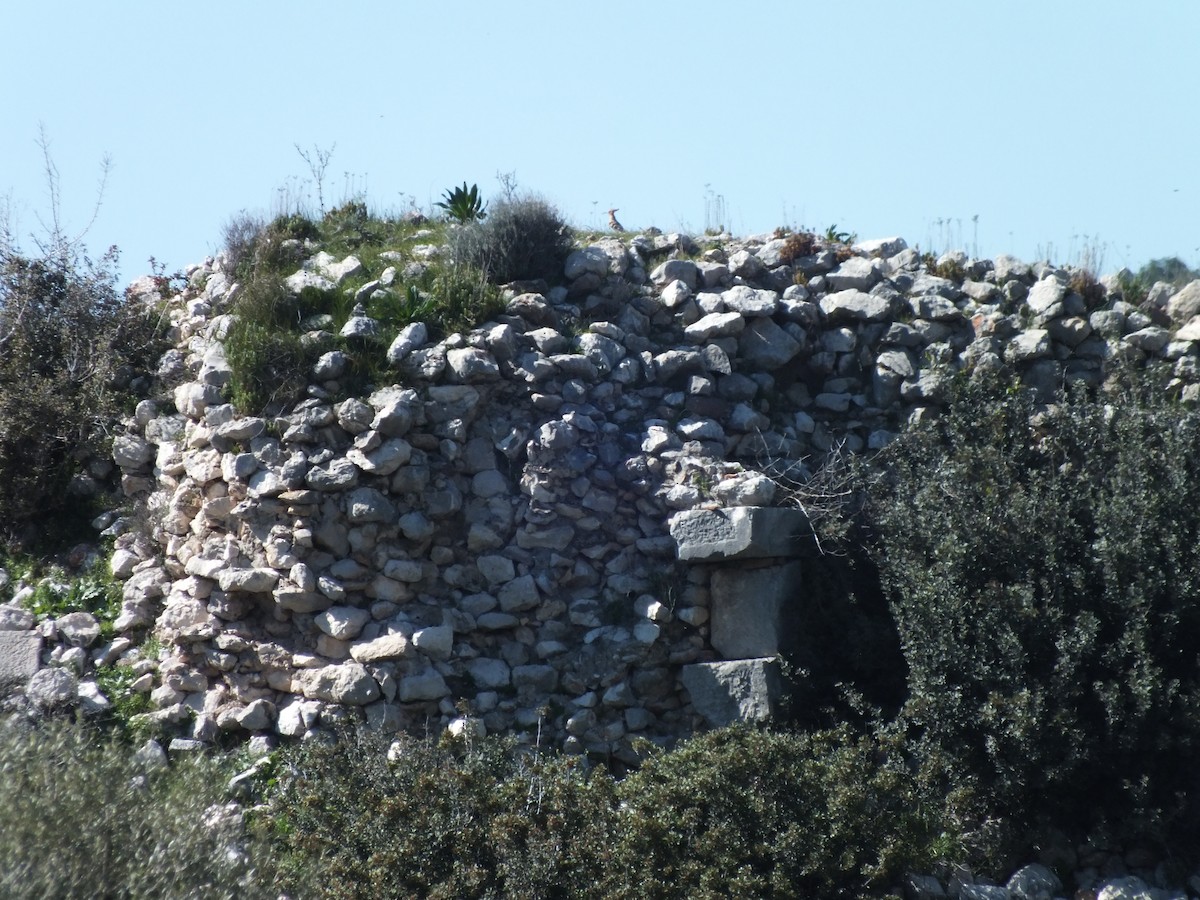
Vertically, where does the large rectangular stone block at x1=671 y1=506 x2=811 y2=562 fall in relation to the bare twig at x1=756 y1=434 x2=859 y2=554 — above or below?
below

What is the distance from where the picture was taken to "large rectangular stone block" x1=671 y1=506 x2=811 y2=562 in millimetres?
→ 6621

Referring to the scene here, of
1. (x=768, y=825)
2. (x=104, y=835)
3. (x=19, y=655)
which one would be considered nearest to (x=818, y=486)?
(x=768, y=825)

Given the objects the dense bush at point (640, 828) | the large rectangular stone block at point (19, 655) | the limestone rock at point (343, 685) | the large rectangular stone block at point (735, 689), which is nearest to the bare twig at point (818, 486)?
the large rectangular stone block at point (735, 689)

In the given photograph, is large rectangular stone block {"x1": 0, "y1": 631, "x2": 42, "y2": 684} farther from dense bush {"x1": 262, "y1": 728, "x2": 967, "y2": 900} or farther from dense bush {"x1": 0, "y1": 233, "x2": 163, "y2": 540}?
dense bush {"x1": 262, "y1": 728, "x2": 967, "y2": 900}

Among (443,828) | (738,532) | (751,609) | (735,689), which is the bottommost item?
(443,828)

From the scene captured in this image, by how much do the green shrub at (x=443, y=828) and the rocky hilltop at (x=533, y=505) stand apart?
64 centimetres

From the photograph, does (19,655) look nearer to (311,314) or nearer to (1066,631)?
(311,314)

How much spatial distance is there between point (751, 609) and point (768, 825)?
1755 mm

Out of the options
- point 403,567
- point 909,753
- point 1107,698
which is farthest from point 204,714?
point 1107,698

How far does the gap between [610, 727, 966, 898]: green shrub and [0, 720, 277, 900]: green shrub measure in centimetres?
168

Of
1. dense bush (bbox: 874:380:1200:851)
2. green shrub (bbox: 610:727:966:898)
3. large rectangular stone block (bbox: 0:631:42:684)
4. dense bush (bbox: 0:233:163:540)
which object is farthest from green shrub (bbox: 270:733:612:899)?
dense bush (bbox: 0:233:163:540)

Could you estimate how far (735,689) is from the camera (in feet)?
21.4

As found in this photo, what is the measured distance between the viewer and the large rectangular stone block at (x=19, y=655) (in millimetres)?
6828

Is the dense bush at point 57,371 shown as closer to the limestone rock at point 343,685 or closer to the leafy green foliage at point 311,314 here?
the leafy green foliage at point 311,314
